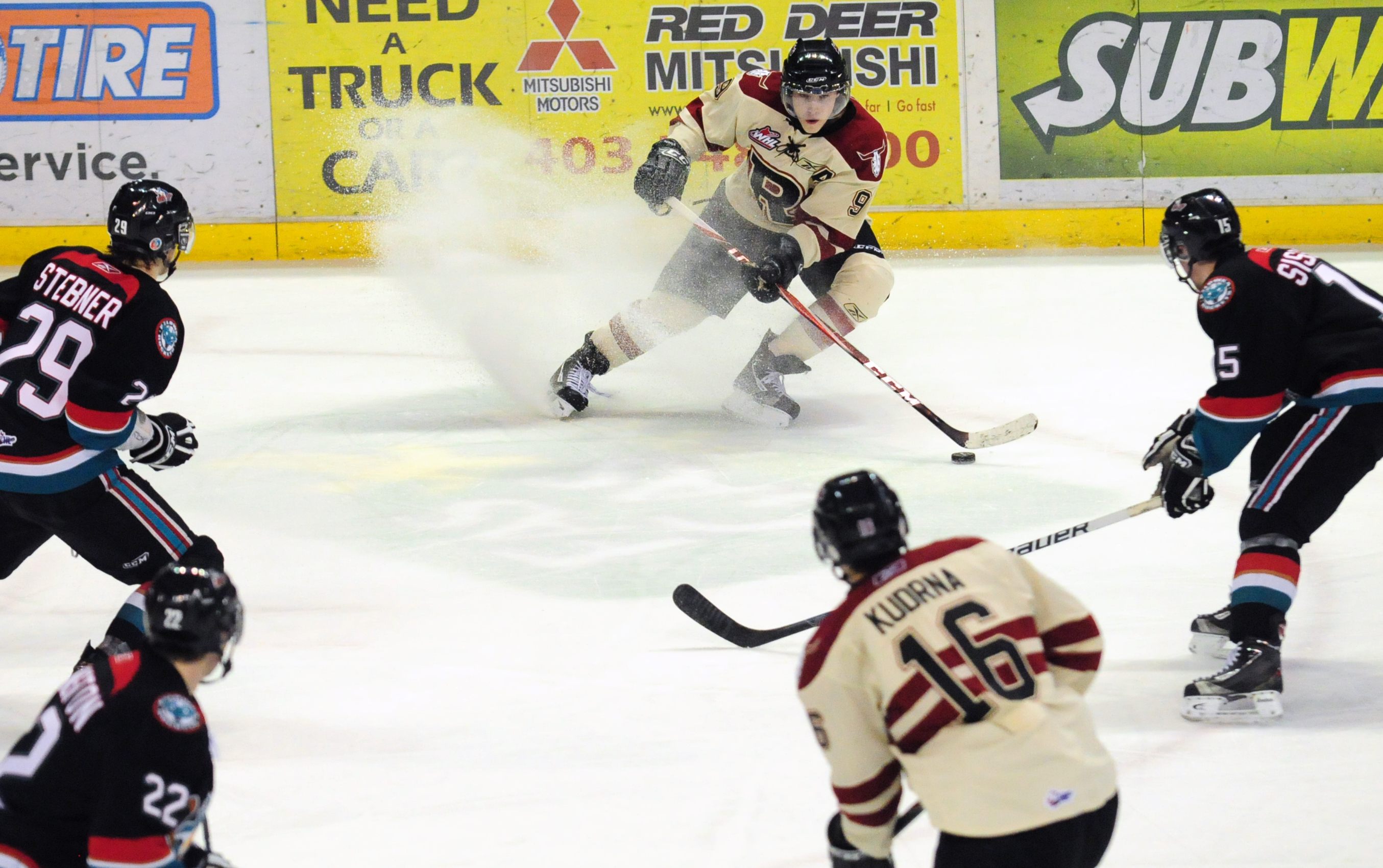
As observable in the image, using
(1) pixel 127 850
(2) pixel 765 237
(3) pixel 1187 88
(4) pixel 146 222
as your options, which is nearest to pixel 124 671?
(1) pixel 127 850

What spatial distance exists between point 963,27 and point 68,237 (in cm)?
546

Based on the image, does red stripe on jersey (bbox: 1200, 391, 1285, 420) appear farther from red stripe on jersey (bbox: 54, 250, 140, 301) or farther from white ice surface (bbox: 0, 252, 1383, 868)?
red stripe on jersey (bbox: 54, 250, 140, 301)

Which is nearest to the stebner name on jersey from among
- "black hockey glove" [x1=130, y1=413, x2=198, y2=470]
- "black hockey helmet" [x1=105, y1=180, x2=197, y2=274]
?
"black hockey helmet" [x1=105, y1=180, x2=197, y2=274]

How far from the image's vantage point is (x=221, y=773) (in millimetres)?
2955

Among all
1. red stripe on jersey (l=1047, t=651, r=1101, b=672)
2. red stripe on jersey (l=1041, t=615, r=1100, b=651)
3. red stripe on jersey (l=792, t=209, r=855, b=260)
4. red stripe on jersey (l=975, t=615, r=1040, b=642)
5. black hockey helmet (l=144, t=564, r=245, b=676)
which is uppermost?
black hockey helmet (l=144, t=564, r=245, b=676)

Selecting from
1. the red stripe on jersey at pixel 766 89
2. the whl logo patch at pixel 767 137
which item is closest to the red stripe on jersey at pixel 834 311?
the whl logo patch at pixel 767 137

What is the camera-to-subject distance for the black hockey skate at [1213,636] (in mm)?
3455

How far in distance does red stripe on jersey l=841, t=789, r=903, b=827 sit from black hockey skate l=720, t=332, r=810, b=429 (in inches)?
153

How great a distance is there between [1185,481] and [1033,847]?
1548 millimetres

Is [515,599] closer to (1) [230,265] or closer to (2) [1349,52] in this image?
(1) [230,265]

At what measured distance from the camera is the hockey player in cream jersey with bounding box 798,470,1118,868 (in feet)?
6.04

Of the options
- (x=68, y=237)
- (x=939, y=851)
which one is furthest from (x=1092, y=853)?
(x=68, y=237)

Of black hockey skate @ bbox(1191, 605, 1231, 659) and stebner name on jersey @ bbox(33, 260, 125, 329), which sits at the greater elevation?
stebner name on jersey @ bbox(33, 260, 125, 329)

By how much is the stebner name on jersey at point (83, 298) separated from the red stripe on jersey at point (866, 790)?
189cm
